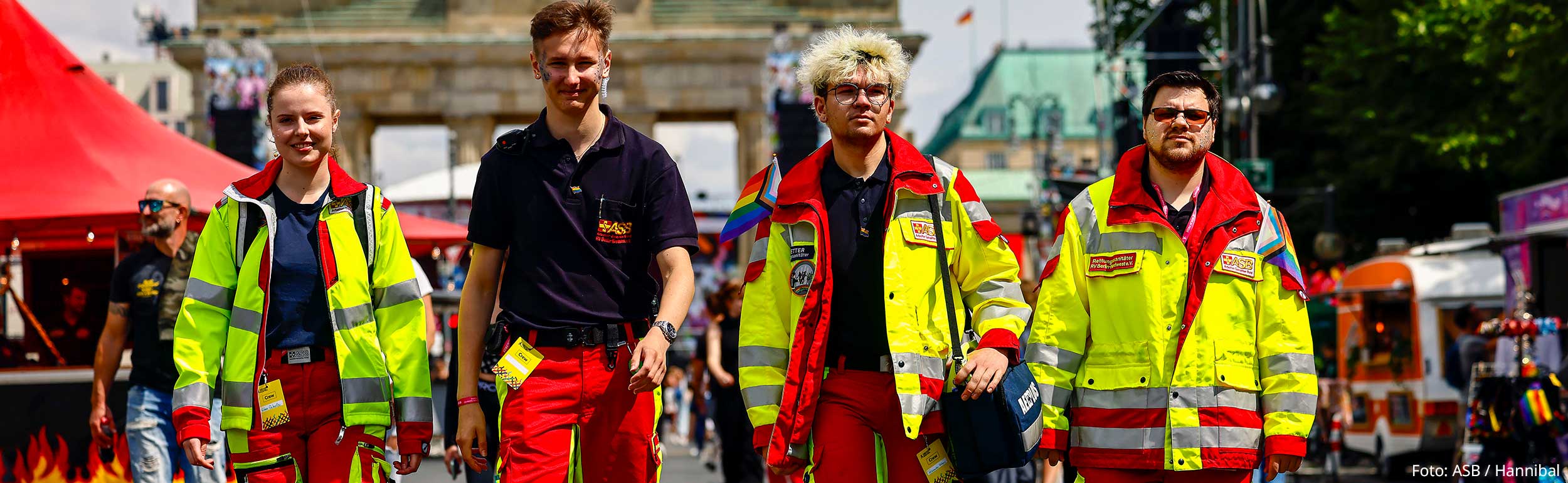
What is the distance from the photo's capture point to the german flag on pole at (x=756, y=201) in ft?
20.5

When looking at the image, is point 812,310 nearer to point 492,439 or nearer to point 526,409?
point 526,409

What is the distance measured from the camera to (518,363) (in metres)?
5.71

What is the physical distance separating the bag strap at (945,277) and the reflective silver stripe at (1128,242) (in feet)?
1.64

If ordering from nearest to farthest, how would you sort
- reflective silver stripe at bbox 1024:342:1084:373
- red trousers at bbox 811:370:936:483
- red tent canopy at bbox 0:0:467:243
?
red trousers at bbox 811:370:936:483 → reflective silver stripe at bbox 1024:342:1084:373 → red tent canopy at bbox 0:0:467:243

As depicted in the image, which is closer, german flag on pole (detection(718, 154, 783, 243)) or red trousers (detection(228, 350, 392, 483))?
red trousers (detection(228, 350, 392, 483))

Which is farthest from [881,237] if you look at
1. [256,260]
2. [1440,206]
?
[1440,206]

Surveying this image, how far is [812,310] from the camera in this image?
19.3 feet

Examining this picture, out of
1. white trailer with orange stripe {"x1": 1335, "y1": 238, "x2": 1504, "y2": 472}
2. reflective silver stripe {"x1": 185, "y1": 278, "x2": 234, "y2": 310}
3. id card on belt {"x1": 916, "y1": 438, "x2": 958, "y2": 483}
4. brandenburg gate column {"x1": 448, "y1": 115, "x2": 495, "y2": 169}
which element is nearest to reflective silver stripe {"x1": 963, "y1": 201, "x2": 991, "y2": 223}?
id card on belt {"x1": 916, "y1": 438, "x2": 958, "y2": 483}

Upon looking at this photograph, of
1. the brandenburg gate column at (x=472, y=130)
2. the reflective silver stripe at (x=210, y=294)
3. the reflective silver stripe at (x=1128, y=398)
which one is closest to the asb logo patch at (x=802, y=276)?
the reflective silver stripe at (x=1128, y=398)

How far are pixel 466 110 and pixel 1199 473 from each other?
55834mm

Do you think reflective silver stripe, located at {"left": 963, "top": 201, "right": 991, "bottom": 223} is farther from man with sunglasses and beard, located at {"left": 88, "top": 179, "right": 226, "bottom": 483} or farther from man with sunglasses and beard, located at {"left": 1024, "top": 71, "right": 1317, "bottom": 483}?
man with sunglasses and beard, located at {"left": 88, "top": 179, "right": 226, "bottom": 483}

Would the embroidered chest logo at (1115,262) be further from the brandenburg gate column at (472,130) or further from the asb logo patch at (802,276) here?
the brandenburg gate column at (472,130)

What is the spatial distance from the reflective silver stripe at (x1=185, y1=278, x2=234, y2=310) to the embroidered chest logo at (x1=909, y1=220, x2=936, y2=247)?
87.0 inches

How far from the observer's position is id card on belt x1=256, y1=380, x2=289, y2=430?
5.91 m
